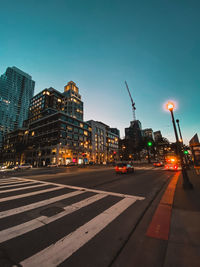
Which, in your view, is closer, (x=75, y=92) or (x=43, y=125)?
(x=43, y=125)

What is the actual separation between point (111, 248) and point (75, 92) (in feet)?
331

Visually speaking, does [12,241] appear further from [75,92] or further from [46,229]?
[75,92]

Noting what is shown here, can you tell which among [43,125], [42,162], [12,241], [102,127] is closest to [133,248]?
[12,241]

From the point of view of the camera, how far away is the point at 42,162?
206 ft

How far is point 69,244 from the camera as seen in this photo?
7.94 ft

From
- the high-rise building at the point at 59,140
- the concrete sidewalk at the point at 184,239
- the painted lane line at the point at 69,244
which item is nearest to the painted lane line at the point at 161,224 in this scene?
the concrete sidewalk at the point at 184,239

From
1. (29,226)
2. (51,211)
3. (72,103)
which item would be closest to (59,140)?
(72,103)

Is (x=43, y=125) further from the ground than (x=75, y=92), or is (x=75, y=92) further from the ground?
(x=75, y=92)

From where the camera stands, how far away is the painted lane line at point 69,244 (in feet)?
6.47

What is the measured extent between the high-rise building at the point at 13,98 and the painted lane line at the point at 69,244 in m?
202

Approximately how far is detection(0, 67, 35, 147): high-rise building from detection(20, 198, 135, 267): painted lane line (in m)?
202

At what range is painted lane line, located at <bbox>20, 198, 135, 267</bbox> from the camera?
197cm

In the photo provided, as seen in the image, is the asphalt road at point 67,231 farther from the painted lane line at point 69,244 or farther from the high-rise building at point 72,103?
the high-rise building at point 72,103

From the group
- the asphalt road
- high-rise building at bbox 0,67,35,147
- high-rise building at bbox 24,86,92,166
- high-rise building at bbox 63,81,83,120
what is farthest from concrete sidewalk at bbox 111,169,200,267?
high-rise building at bbox 0,67,35,147
